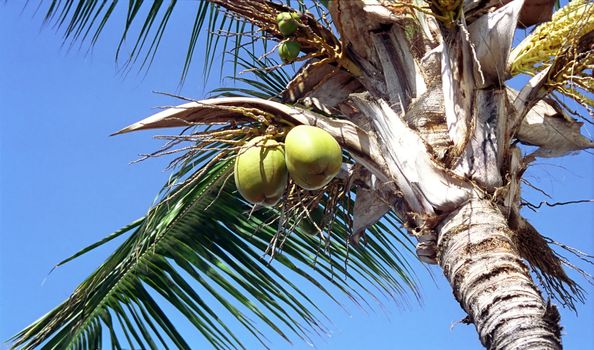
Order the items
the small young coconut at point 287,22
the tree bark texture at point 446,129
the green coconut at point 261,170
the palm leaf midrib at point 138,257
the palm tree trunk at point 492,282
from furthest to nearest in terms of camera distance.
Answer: the palm leaf midrib at point 138,257
the small young coconut at point 287,22
the green coconut at point 261,170
the tree bark texture at point 446,129
the palm tree trunk at point 492,282

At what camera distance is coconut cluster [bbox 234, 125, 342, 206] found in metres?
2.14

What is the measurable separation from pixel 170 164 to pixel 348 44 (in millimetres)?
742

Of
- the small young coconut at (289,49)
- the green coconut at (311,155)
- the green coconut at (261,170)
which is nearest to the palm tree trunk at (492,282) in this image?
the green coconut at (311,155)

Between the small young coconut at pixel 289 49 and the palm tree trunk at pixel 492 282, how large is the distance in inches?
31.7

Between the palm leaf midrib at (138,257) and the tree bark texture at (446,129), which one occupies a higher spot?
the palm leaf midrib at (138,257)

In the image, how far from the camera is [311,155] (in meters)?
2.12

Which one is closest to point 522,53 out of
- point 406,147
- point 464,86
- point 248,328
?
point 464,86

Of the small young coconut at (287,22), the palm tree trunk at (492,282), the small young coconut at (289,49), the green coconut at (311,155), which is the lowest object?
the palm tree trunk at (492,282)

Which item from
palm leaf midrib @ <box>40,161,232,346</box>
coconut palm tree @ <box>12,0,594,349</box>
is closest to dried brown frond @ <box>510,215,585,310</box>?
coconut palm tree @ <box>12,0,594,349</box>

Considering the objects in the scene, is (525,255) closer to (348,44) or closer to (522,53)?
(522,53)

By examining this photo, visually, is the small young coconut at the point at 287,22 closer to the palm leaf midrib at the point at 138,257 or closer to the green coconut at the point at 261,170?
the green coconut at the point at 261,170

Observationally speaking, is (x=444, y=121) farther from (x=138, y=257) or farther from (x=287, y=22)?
(x=138, y=257)

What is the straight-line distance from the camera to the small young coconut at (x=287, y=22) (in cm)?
255

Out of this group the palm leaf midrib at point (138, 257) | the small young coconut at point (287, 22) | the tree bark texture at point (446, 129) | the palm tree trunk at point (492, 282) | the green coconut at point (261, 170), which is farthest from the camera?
the palm leaf midrib at point (138, 257)
